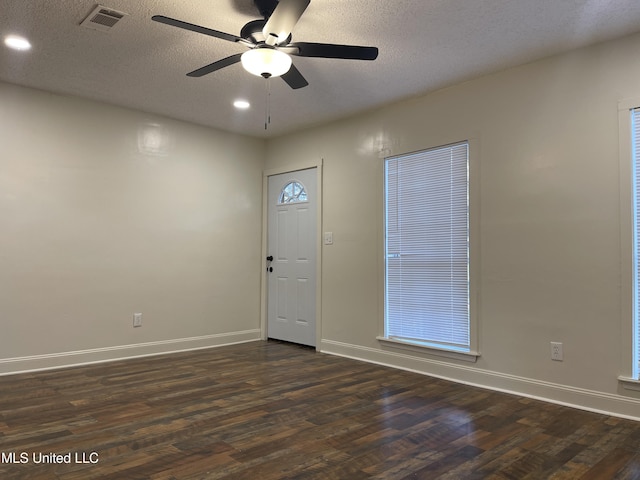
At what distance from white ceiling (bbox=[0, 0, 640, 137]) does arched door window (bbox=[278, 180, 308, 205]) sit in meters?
1.13

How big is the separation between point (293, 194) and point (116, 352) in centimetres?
256

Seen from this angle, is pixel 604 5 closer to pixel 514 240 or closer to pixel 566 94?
pixel 566 94

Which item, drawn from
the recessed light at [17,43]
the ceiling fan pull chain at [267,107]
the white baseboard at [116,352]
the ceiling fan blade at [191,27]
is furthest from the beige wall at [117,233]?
the ceiling fan blade at [191,27]

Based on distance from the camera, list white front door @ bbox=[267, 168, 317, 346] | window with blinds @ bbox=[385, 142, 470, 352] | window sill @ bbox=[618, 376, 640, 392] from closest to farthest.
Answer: window sill @ bbox=[618, 376, 640, 392], window with blinds @ bbox=[385, 142, 470, 352], white front door @ bbox=[267, 168, 317, 346]

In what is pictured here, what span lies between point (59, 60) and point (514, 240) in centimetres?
374

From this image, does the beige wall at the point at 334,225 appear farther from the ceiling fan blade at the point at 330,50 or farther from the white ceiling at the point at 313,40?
the ceiling fan blade at the point at 330,50

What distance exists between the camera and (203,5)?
2.65 meters

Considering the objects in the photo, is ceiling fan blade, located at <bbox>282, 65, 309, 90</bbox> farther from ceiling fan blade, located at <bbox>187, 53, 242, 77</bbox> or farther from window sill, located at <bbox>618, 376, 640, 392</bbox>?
window sill, located at <bbox>618, 376, 640, 392</bbox>

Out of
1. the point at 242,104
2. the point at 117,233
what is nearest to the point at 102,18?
the point at 242,104

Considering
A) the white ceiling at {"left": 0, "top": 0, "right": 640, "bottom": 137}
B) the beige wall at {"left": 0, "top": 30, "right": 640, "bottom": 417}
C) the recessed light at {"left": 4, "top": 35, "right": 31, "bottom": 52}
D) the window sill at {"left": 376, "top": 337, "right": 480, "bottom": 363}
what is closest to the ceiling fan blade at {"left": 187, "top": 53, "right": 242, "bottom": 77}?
the white ceiling at {"left": 0, "top": 0, "right": 640, "bottom": 137}

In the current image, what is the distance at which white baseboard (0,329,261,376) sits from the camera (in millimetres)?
3887

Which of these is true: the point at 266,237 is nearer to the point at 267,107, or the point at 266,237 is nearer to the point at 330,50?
the point at 267,107

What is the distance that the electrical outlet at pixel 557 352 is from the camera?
3.19 m

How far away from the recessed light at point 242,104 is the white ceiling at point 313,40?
7cm
